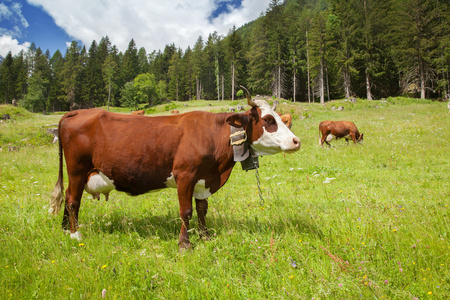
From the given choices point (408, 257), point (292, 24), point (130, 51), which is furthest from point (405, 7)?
point (130, 51)

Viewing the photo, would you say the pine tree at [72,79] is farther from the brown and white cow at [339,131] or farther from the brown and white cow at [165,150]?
the brown and white cow at [165,150]

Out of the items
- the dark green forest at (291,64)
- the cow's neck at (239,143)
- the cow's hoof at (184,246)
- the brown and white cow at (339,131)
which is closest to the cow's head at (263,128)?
the cow's neck at (239,143)

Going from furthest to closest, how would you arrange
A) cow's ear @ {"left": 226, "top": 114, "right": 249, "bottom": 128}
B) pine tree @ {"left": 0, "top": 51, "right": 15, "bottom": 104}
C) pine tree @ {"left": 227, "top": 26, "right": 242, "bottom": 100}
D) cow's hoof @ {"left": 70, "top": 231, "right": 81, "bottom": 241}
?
pine tree @ {"left": 0, "top": 51, "right": 15, "bottom": 104}
pine tree @ {"left": 227, "top": 26, "right": 242, "bottom": 100}
cow's hoof @ {"left": 70, "top": 231, "right": 81, "bottom": 241}
cow's ear @ {"left": 226, "top": 114, "right": 249, "bottom": 128}

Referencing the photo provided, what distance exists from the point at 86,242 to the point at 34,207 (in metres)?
2.16

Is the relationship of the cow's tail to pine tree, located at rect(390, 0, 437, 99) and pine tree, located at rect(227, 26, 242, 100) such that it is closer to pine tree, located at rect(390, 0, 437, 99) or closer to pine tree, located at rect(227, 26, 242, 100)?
pine tree, located at rect(390, 0, 437, 99)

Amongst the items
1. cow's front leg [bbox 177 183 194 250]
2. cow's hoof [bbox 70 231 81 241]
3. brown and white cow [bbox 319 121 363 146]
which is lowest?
cow's hoof [bbox 70 231 81 241]

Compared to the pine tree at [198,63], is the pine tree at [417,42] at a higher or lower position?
lower

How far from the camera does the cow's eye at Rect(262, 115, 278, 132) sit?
3.68 meters

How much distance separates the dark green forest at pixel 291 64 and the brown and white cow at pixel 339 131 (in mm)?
35259

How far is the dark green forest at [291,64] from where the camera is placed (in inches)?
1804

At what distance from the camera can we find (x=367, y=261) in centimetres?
263

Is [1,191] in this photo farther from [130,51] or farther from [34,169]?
[130,51]

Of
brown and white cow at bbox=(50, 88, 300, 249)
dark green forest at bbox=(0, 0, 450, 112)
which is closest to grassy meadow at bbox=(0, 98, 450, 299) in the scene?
brown and white cow at bbox=(50, 88, 300, 249)

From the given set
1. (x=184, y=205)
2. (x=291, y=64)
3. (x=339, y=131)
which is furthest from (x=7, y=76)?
(x=184, y=205)
